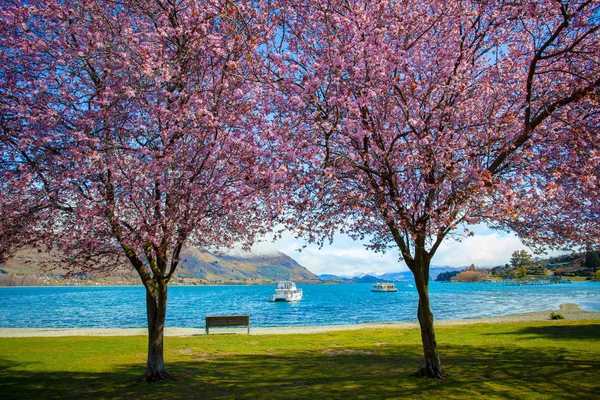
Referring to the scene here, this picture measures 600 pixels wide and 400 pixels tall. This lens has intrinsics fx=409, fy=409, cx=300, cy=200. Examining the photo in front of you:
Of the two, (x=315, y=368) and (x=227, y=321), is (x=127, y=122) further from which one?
(x=227, y=321)

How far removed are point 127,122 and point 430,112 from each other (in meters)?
8.09

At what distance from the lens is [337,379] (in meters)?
12.0

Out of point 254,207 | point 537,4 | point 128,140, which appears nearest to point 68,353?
point 128,140

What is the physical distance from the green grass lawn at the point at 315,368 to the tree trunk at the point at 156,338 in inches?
17.2

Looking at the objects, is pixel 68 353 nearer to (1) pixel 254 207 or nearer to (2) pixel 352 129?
(1) pixel 254 207

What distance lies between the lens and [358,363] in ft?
48.9

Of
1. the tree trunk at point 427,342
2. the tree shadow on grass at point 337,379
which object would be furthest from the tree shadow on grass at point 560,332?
the tree trunk at point 427,342

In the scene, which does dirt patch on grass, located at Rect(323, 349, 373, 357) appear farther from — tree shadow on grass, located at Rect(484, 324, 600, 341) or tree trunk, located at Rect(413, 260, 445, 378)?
tree shadow on grass, located at Rect(484, 324, 600, 341)

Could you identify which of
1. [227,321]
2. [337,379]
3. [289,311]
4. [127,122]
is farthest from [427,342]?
[289,311]

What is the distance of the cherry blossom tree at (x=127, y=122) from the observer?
969cm

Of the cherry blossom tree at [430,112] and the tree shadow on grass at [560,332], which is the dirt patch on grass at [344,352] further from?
the tree shadow on grass at [560,332]

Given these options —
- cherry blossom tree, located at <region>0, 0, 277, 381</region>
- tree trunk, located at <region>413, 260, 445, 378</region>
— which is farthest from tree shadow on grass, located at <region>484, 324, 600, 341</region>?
cherry blossom tree, located at <region>0, 0, 277, 381</region>

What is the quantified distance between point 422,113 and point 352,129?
222cm

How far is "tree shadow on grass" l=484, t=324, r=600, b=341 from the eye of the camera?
19345 mm
